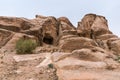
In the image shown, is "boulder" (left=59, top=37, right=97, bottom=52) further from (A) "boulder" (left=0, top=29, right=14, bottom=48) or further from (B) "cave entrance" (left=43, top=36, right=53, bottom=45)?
(B) "cave entrance" (left=43, top=36, right=53, bottom=45)

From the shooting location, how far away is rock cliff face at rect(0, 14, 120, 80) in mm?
14008

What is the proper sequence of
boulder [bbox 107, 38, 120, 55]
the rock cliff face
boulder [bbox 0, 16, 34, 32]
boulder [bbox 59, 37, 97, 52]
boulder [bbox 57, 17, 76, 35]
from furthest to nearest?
boulder [bbox 57, 17, 76, 35] → boulder [bbox 0, 16, 34, 32] → boulder [bbox 107, 38, 120, 55] → boulder [bbox 59, 37, 97, 52] → the rock cliff face

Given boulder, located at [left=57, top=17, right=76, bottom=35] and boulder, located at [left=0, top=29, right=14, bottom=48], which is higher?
boulder, located at [left=57, top=17, right=76, bottom=35]

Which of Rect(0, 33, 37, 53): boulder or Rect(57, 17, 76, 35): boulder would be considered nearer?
Rect(0, 33, 37, 53): boulder

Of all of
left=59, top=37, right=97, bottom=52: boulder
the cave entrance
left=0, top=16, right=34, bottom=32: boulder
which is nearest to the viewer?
left=59, top=37, right=97, bottom=52: boulder

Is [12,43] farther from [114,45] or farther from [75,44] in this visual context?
[114,45]

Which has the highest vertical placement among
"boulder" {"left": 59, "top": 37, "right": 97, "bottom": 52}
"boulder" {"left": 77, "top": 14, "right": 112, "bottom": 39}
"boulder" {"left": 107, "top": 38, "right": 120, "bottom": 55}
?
"boulder" {"left": 77, "top": 14, "right": 112, "bottom": 39}

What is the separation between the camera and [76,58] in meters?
16.0

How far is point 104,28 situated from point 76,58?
A: 16787 mm

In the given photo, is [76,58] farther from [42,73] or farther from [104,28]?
[104,28]

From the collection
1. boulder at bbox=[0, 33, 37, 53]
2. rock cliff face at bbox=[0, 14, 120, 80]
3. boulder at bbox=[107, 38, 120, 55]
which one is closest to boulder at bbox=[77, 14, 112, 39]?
rock cliff face at bbox=[0, 14, 120, 80]

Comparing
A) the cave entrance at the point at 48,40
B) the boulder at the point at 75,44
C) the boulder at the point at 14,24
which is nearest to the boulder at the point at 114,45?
the boulder at the point at 75,44

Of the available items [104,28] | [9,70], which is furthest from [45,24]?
[9,70]

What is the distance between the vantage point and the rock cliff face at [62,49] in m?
14.0
